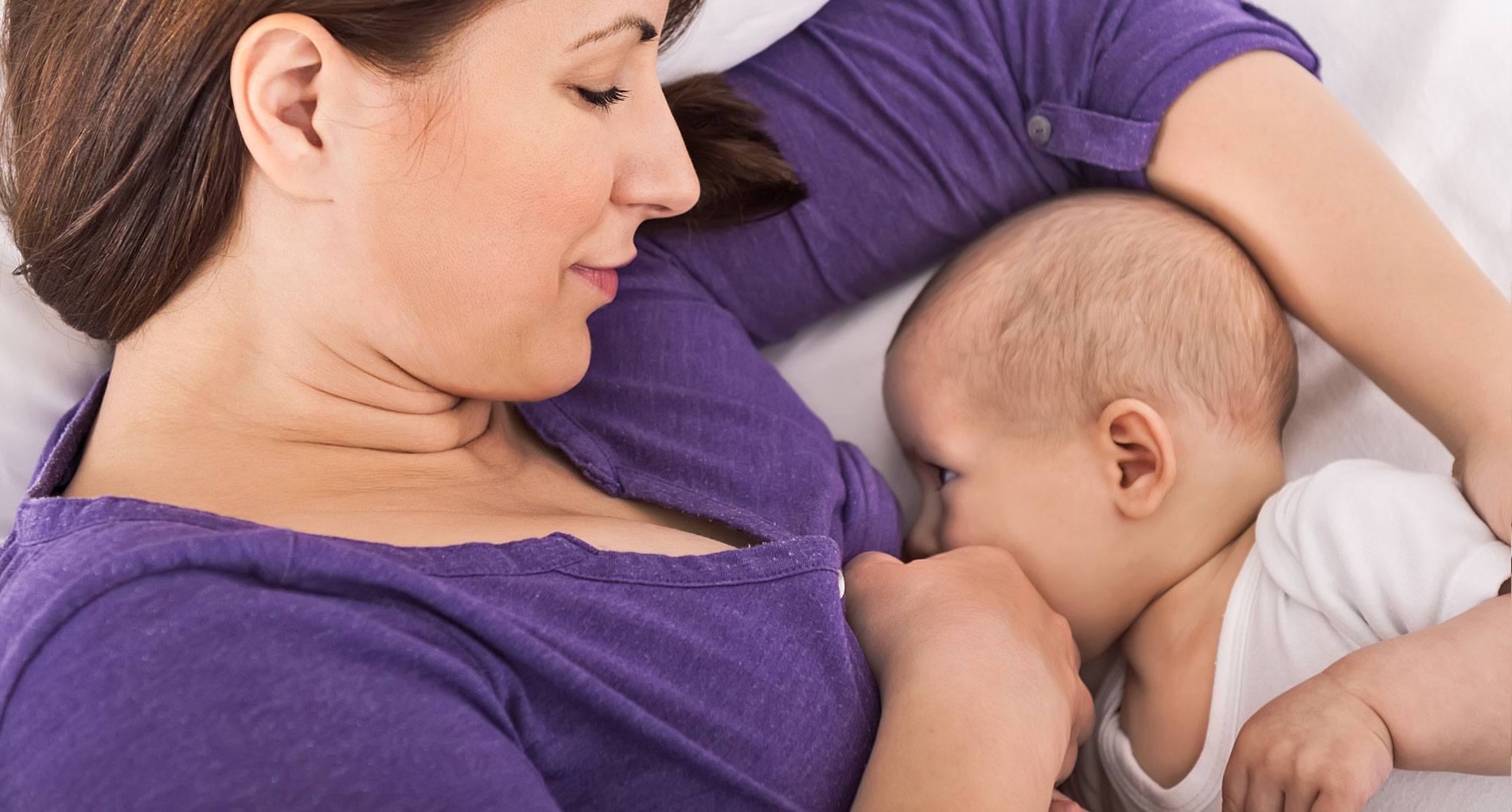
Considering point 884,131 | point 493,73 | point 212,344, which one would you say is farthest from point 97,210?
point 884,131

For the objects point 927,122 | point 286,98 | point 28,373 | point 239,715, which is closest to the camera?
point 239,715

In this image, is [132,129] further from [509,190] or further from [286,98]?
[509,190]

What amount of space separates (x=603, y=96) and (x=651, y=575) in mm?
408

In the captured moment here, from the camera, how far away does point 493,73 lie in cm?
83

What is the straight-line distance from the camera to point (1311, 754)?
0.90m

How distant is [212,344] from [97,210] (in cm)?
14

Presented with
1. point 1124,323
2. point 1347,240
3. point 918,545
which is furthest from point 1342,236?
point 918,545

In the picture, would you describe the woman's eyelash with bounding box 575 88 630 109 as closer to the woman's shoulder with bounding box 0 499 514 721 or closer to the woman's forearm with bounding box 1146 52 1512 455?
the woman's shoulder with bounding box 0 499 514 721

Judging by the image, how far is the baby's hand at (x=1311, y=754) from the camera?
89 centimetres

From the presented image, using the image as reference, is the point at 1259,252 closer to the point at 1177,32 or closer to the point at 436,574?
the point at 1177,32

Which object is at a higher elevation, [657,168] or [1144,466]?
[657,168]

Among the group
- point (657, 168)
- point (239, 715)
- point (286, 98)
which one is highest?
point (286, 98)

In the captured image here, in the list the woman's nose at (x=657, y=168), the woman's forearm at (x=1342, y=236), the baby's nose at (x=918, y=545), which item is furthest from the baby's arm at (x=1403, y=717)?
the woman's nose at (x=657, y=168)

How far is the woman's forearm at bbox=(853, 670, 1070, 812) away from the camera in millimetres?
841
